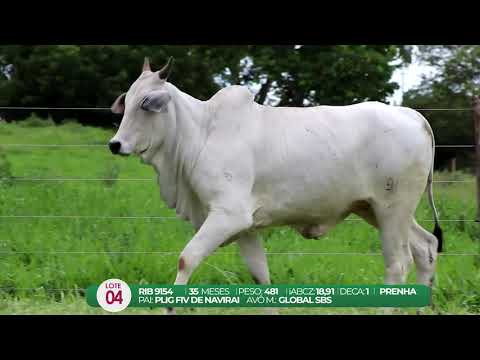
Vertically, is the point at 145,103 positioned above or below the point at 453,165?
above

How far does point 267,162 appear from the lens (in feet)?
14.0

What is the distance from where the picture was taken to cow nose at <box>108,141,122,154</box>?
13.4ft

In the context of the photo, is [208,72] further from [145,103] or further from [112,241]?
[145,103]

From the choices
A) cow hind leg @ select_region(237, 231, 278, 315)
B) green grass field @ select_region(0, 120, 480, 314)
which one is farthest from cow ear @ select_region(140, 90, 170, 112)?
green grass field @ select_region(0, 120, 480, 314)

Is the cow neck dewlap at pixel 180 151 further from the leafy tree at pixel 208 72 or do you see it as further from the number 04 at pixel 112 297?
the leafy tree at pixel 208 72

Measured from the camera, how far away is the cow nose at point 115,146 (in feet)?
13.4

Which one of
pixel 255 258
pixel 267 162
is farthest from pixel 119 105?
pixel 255 258

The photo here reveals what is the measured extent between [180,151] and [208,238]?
52 centimetres

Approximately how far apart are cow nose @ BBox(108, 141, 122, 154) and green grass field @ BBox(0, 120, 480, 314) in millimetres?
921

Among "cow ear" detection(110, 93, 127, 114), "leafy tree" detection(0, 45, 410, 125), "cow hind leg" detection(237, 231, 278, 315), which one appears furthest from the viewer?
"leafy tree" detection(0, 45, 410, 125)

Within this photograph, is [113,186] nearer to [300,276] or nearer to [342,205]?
[300,276]

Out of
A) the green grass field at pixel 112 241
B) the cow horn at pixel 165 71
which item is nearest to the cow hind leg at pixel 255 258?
the green grass field at pixel 112 241

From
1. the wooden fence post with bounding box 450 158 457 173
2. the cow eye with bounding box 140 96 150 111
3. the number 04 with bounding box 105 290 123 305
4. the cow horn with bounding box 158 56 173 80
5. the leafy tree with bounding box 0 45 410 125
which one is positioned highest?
the leafy tree with bounding box 0 45 410 125

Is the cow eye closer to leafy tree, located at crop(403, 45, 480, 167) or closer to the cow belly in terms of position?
the cow belly
